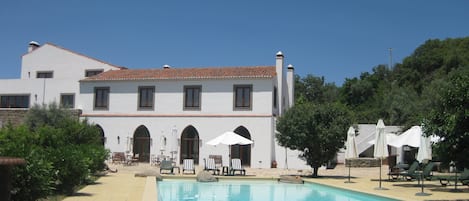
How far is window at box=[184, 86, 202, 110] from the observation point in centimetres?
3188

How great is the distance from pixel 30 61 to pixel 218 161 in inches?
861

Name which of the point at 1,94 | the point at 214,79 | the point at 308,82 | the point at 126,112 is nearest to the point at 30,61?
the point at 1,94

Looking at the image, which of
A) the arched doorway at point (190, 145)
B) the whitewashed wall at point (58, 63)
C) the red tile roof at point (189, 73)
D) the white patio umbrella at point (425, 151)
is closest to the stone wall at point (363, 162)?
the red tile roof at point (189, 73)

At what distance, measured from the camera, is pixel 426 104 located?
34.8m

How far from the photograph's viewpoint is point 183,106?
3198 cm

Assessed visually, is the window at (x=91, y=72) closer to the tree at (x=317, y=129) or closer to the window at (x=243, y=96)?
the window at (x=243, y=96)

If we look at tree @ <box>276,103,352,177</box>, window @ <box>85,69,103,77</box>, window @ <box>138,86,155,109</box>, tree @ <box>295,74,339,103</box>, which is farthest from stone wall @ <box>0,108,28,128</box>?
tree @ <box>295,74,339,103</box>

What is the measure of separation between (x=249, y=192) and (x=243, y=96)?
13911 millimetres

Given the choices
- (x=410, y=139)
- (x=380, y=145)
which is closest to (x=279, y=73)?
(x=410, y=139)

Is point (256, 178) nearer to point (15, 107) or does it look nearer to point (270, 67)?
point (270, 67)

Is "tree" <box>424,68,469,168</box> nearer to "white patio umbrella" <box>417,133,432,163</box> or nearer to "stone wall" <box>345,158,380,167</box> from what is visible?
"white patio umbrella" <box>417,133,432,163</box>

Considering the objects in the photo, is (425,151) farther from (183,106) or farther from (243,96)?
(183,106)

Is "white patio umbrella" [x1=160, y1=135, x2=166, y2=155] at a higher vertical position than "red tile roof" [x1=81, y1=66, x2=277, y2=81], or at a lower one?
lower

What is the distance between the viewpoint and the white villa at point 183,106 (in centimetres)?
3014
